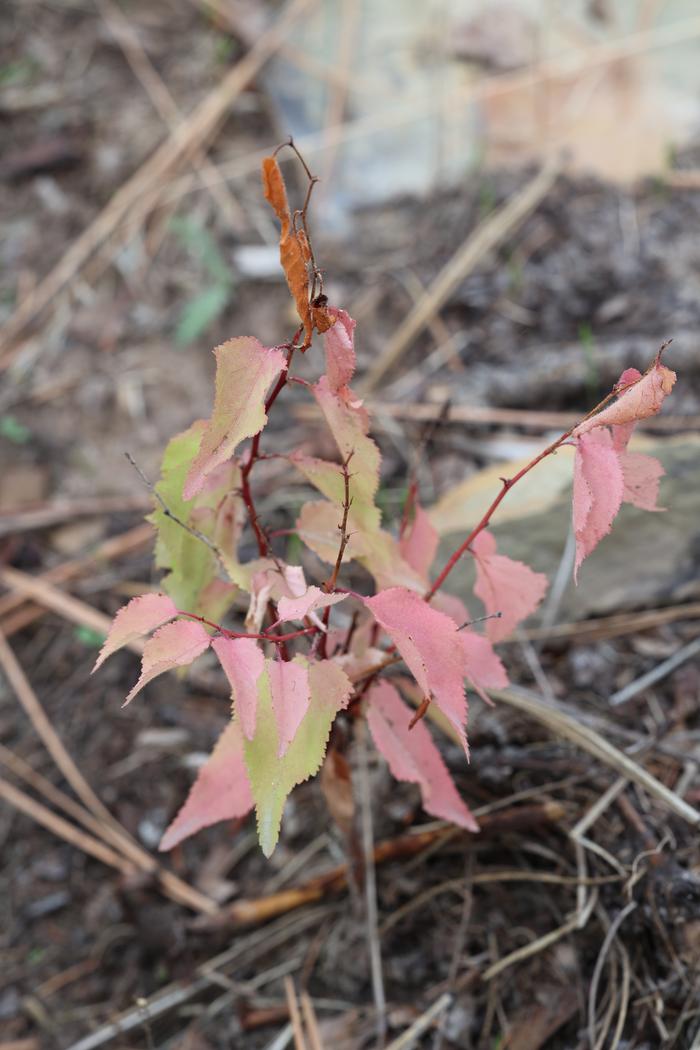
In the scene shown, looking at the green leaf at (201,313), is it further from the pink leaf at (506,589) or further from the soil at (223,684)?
the pink leaf at (506,589)

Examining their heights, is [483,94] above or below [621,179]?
above

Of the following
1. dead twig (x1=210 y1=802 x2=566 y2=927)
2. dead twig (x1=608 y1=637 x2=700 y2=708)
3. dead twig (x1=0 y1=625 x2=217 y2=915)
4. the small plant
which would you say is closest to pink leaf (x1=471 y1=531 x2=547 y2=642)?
the small plant

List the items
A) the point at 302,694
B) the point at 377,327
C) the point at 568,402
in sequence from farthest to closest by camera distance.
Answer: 1. the point at 377,327
2. the point at 568,402
3. the point at 302,694

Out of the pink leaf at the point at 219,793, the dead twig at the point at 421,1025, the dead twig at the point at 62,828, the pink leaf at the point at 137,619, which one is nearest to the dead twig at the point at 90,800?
the dead twig at the point at 62,828

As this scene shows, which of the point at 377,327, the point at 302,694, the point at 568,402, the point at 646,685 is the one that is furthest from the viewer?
the point at 377,327

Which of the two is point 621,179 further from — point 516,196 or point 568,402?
point 568,402

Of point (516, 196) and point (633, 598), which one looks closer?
point (633, 598)

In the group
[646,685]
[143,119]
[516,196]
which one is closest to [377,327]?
[516,196]
